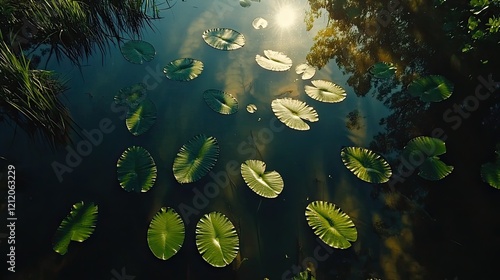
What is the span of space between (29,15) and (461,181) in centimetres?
534

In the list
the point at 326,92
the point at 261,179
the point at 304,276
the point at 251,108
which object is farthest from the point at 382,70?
the point at 304,276

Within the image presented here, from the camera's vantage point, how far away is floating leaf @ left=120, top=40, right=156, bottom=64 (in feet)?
13.4

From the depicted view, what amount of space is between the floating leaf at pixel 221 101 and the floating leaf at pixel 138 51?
3.49 feet

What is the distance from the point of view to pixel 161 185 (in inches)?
117

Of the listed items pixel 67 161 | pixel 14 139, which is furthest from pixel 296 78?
pixel 14 139

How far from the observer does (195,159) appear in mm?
3049

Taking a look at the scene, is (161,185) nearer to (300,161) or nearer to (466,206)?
(300,161)

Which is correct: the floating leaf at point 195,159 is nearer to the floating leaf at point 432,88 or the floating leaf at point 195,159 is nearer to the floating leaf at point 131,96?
the floating leaf at point 131,96

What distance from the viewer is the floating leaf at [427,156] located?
312cm

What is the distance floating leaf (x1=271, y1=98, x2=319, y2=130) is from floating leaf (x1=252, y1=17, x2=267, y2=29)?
171 centimetres

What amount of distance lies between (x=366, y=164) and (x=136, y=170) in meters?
2.24

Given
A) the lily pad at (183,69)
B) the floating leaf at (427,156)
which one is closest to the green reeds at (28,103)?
the lily pad at (183,69)

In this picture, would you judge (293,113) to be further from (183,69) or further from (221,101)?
(183,69)

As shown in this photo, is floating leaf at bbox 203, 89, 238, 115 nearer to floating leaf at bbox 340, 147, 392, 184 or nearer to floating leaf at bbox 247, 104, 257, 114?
floating leaf at bbox 247, 104, 257, 114
